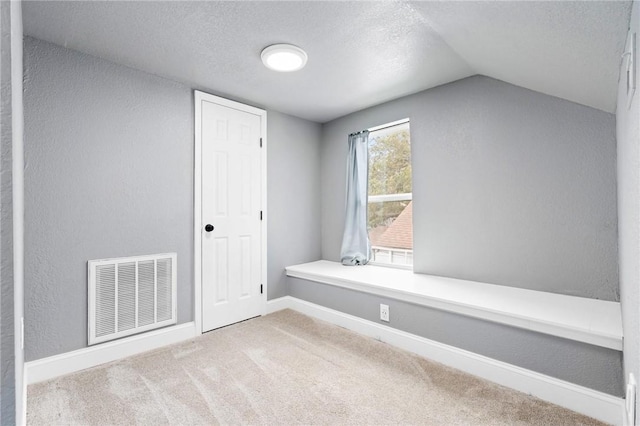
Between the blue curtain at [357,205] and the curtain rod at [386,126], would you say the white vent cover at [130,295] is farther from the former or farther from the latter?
the curtain rod at [386,126]

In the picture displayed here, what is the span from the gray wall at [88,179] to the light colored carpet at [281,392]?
0.43 metres

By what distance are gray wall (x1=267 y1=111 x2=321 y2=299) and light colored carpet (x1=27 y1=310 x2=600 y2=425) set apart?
118 centimetres

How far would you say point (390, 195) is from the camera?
3.31 m

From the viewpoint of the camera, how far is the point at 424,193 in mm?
2908

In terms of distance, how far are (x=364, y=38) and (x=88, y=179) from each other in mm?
2176

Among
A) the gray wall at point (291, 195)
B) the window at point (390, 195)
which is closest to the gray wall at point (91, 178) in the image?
the gray wall at point (291, 195)

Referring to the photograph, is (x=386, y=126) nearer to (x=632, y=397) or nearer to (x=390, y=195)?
(x=390, y=195)

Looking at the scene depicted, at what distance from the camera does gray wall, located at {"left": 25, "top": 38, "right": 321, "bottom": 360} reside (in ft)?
6.50

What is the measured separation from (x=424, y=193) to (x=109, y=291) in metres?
2.76

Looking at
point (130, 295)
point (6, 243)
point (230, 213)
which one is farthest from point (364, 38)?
point (130, 295)

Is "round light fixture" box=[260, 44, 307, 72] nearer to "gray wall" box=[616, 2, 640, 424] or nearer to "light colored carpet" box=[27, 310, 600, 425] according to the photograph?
"gray wall" box=[616, 2, 640, 424]

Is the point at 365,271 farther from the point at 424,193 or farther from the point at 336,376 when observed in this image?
the point at 336,376

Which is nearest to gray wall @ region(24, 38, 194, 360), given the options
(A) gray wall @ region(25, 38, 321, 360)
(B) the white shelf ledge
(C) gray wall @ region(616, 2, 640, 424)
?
(A) gray wall @ region(25, 38, 321, 360)

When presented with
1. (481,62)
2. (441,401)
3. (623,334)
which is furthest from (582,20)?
(441,401)
